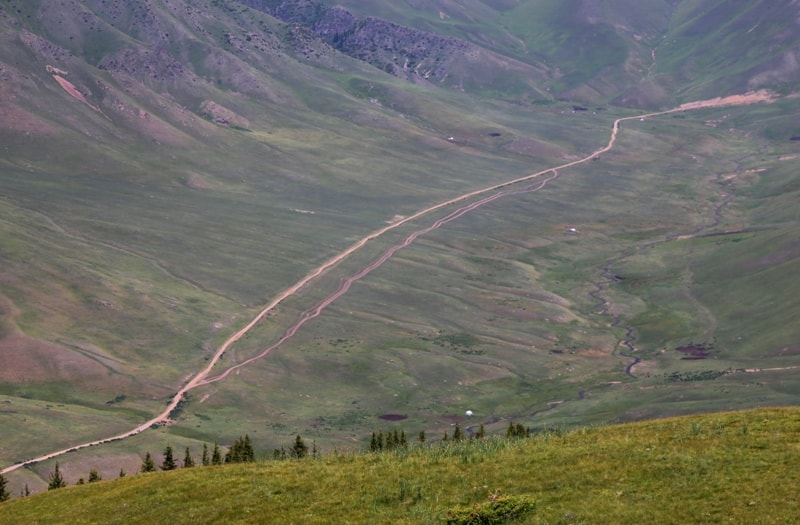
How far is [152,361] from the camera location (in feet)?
500

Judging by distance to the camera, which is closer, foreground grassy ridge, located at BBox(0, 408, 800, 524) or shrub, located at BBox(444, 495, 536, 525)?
foreground grassy ridge, located at BBox(0, 408, 800, 524)

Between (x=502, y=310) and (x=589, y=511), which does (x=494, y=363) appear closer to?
(x=502, y=310)

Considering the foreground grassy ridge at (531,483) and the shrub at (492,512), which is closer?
the foreground grassy ridge at (531,483)

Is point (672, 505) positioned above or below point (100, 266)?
below

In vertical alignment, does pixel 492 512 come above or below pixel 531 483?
below

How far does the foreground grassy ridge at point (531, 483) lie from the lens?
3759cm

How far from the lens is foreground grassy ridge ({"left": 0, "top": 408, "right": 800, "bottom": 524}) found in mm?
37594

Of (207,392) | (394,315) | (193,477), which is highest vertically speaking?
(394,315)

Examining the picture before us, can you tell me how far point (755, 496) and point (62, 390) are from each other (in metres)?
117

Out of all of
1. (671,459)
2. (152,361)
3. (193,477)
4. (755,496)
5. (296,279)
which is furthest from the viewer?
(296,279)

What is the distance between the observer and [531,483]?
4138 centimetres

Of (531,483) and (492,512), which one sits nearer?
(492,512)

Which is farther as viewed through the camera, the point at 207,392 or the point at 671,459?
the point at 207,392

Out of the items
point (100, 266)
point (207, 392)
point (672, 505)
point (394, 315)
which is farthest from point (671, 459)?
point (100, 266)
